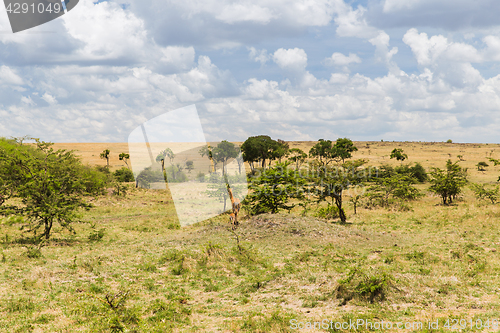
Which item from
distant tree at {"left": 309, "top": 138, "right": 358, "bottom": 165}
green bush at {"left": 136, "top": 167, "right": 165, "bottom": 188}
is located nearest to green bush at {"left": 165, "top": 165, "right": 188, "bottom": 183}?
green bush at {"left": 136, "top": 167, "right": 165, "bottom": 188}

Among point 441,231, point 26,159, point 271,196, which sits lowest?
point 441,231

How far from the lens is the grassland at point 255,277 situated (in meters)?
9.51

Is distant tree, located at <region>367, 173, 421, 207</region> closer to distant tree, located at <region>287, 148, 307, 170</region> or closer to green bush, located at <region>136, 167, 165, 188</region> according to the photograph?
distant tree, located at <region>287, 148, 307, 170</region>

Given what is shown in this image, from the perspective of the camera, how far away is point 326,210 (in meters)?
30.0

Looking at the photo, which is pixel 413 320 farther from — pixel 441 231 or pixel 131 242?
pixel 131 242

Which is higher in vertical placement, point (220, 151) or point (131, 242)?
point (220, 151)

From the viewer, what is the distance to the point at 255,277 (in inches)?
547

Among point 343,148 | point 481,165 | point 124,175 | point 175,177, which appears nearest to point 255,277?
point 175,177

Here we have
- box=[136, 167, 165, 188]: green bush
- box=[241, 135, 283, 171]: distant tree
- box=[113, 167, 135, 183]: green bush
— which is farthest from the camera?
box=[241, 135, 283, 171]: distant tree

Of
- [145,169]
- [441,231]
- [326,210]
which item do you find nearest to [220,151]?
[145,169]

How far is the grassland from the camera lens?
951cm

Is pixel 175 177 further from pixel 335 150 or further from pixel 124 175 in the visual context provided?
pixel 335 150

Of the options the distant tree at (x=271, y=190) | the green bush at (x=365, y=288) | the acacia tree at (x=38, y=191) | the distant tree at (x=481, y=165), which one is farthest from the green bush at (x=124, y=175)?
the distant tree at (x=481, y=165)

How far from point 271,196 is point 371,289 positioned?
55.2 ft
